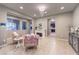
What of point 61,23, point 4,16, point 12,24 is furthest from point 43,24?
point 4,16

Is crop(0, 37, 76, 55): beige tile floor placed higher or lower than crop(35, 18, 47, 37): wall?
lower

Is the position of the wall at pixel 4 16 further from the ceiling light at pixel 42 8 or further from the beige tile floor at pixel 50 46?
the ceiling light at pixel 42 8

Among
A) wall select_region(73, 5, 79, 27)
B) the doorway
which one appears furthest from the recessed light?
wall select_region(73, 5, 79, 27)

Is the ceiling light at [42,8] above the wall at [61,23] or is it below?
above

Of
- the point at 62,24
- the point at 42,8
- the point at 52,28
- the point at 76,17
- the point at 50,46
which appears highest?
the point at 42,8

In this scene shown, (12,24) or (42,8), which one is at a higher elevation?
(42,8)

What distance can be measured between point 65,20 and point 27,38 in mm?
1795

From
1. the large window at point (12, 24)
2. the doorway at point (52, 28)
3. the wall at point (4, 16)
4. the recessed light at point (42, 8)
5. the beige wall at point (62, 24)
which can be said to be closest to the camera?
the recessed light at point (42, 8)

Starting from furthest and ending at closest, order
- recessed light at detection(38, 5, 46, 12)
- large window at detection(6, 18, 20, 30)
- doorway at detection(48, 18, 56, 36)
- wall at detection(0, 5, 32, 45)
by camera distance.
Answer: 1. doorway at detection(48, 18, 56, 36)
2. large window at detection(6, 18, 20, 30)
3. wall at detection(0, 5, 32, 45)
4. recessed light at detection(38, 5, 46, 12)

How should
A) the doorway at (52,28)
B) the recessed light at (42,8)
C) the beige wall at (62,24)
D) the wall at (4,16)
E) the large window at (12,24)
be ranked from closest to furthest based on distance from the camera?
the recessed light at (42,8) → the wall at (4,16) → the large window at (12,24) → the beige wall at (62,24) → the doorway at (52,28)

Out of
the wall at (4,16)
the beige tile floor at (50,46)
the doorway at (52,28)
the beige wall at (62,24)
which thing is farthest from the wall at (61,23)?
the wall at (4,16)

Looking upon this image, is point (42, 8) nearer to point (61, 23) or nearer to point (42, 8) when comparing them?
point (42, 8)

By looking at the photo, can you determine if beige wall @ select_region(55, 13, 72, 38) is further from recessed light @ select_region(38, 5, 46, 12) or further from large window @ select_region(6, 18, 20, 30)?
large window @ select_region(6, 18, 20, 30)

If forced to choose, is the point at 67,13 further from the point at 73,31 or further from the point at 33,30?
the point at 33,30
